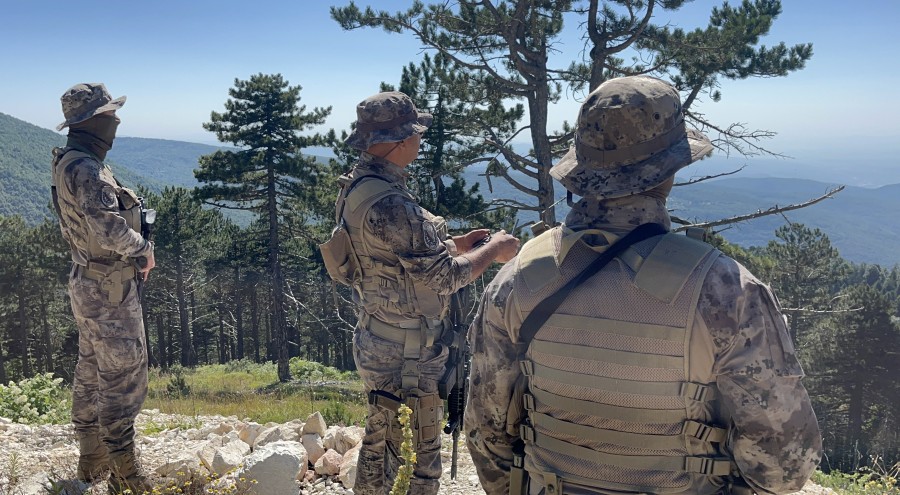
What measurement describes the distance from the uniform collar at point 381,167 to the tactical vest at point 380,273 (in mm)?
48

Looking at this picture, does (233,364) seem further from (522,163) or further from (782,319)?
(782,319)

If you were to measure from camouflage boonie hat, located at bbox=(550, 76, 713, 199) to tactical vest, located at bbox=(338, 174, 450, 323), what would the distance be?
1.45 metres

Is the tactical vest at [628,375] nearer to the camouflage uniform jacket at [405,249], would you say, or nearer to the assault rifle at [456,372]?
the camouflage uniform jacket at [405,249]

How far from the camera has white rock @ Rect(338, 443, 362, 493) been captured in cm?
408

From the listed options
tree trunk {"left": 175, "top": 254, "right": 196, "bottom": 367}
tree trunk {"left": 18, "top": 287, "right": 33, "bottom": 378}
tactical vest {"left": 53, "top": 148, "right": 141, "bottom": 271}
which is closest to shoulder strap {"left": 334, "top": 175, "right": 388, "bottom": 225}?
tactical vest {"left": 53, "top": 148, "right": 141, "bottom": 271}

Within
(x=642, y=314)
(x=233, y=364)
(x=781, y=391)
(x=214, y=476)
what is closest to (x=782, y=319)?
(x=781, y=391)

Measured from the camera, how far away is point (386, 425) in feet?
10.8

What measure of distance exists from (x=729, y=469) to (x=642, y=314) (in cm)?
47

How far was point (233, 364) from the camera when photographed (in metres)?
27.4

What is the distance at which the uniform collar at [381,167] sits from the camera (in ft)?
10.5

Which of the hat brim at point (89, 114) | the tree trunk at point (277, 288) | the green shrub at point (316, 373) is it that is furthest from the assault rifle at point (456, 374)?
the tree trunk at point (277, 288)

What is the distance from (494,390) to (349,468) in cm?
248

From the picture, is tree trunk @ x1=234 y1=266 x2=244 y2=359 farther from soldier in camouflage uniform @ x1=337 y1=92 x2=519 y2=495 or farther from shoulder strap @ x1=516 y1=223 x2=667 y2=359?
shoulder strap @ x1=516 y1=223 x2=667 y2=359

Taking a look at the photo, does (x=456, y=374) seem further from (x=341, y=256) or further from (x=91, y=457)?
(x=91, y=457)
